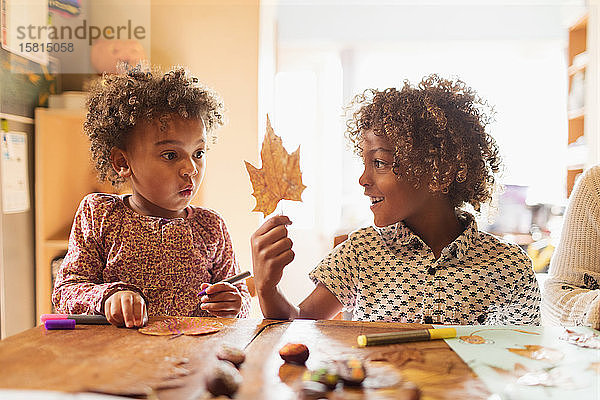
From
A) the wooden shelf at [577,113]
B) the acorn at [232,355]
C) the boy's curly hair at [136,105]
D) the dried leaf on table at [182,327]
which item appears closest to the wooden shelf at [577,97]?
the wooden shelf at [577,113]

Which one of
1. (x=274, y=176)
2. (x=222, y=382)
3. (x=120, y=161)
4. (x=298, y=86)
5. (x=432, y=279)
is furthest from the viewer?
(x=298, y=86)

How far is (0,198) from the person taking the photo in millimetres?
2303

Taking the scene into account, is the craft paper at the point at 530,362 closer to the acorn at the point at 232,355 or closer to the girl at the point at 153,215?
the acorn at the point at 232,355

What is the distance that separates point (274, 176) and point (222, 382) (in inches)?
19.7

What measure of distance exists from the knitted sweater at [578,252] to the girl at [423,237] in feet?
0.21

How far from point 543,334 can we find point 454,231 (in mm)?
466

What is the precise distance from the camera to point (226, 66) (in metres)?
2.78

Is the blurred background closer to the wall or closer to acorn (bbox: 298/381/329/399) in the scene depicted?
the wall

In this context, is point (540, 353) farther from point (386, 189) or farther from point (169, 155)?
point (169, 155)

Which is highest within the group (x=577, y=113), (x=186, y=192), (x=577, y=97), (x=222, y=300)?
(x=577, y=97)

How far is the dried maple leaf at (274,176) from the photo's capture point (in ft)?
3.35

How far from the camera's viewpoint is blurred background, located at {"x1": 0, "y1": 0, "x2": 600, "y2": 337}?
2506mm

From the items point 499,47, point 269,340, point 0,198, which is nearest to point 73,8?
point 0,198

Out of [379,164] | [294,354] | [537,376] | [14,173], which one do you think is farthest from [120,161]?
[14,173]
